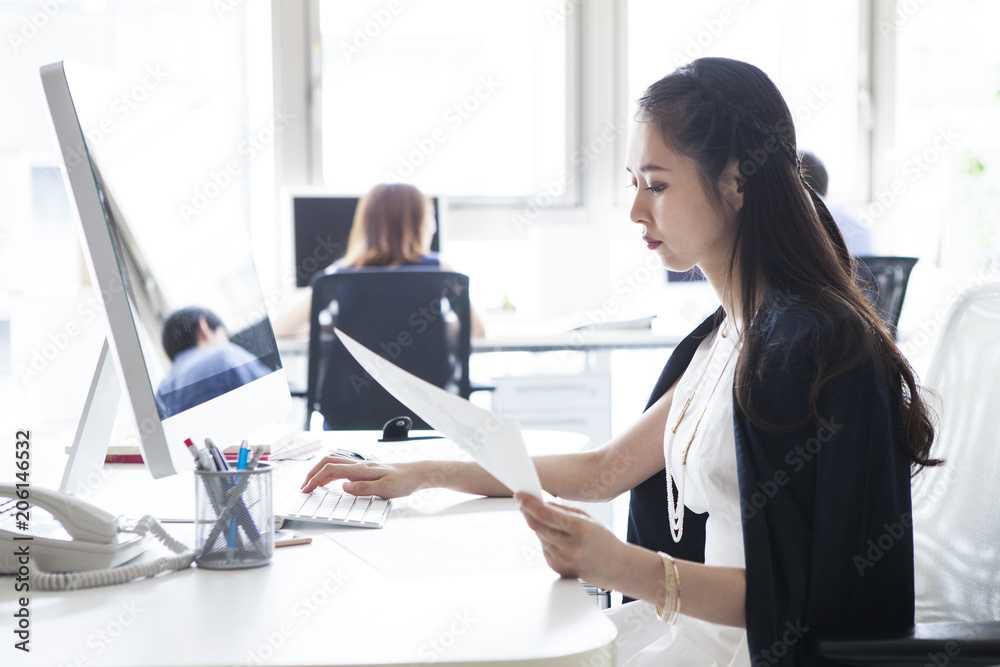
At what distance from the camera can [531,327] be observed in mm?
3461

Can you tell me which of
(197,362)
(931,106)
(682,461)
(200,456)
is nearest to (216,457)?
(200,456)

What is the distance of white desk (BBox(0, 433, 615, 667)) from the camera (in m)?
0.63

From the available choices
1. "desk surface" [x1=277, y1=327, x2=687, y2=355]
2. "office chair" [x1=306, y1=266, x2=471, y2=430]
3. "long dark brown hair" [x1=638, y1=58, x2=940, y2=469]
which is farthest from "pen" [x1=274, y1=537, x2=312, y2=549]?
"desk surface" [x1=277, y1=327, x2=687, y2=355]

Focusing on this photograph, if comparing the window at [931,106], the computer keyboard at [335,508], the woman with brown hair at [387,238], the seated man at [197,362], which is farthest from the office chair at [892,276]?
the seated man at [197,362]

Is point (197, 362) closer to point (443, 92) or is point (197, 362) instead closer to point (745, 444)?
point (745, 444)

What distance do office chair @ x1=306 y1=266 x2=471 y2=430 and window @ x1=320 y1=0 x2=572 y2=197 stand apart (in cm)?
147

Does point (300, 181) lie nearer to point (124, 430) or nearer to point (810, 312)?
point (124, 430)

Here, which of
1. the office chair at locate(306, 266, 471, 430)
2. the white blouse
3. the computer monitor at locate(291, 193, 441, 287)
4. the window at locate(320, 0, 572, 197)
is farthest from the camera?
the window at locate(320, 0, 572, 197)

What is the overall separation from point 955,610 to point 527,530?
0.55 meters

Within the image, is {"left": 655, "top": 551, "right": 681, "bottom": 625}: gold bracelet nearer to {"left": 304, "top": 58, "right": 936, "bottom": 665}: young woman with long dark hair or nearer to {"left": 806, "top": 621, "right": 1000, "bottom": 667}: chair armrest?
{"left": 304, "top": 58, "right": 936, "bottom": 665}: young woman with long dark hair

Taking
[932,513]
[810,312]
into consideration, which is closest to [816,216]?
[810,312]

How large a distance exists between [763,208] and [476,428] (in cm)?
46

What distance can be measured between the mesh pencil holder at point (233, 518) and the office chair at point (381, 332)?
4.97 feet

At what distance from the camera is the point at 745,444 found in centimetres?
89
